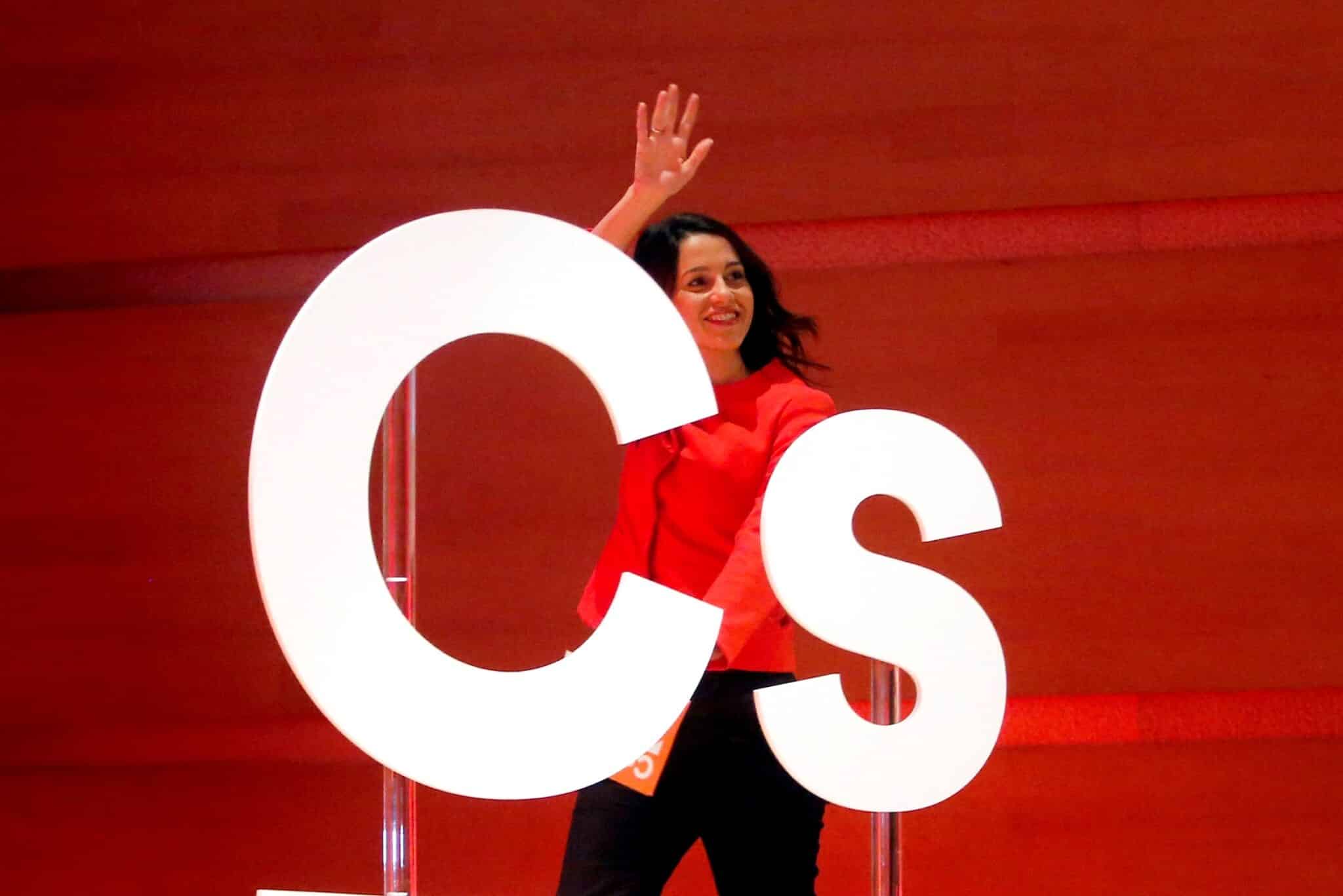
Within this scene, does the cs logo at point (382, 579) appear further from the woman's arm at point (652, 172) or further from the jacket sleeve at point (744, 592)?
the woman's arm at point (652, 172)

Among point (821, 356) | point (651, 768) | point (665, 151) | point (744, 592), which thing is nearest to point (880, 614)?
point (744, 592)

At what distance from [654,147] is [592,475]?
819 mm

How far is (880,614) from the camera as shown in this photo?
1155mm

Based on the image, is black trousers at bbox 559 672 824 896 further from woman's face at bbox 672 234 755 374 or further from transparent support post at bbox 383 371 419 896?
woman's face at bbox 672 234 755 374

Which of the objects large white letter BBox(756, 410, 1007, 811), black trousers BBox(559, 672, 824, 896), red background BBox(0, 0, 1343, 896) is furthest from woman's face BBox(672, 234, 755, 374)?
red background BBox(0, 0, 1343, 896)

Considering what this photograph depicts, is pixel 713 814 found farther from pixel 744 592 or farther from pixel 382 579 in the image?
pixel 382 579

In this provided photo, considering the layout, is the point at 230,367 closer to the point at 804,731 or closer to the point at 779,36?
the point at 779,36

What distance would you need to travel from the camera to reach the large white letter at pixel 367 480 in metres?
1.09

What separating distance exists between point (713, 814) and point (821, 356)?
0.89 m

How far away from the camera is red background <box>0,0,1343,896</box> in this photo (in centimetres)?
195

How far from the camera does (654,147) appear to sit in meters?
1.28

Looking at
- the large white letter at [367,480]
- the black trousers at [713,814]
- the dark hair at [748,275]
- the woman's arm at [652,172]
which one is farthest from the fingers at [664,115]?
the black trousers at [713,814]

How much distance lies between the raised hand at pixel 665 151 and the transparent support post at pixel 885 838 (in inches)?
20.9

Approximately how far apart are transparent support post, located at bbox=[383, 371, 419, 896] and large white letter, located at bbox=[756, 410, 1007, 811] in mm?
362
